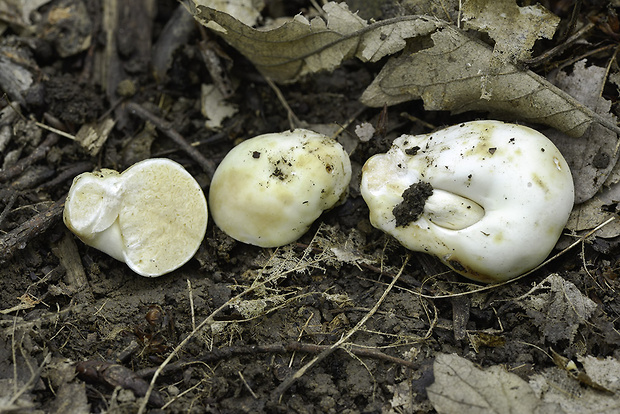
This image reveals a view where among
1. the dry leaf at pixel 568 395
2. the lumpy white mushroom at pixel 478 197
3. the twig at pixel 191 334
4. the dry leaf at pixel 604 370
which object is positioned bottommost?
the twig at pixel 191 334

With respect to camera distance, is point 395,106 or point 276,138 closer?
point 276,138

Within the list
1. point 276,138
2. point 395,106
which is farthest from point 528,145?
point 276,138

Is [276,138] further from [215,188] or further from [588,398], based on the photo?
[588,398]

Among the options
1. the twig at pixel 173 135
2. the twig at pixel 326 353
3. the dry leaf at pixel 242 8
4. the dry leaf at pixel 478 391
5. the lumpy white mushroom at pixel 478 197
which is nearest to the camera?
the dry leaf at pixel 478 391

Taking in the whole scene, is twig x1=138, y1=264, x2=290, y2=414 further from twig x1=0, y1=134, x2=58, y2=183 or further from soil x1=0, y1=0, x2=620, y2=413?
twig x1=0, y1=134, x2=58, y2=183

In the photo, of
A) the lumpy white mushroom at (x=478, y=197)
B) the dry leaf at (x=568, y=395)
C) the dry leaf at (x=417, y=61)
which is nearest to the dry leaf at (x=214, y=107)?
the dry leaf at (x=417, y=61)

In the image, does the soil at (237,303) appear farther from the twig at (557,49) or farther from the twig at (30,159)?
the twig at (557,49)

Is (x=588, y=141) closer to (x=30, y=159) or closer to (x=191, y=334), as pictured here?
(x=191, y=334)

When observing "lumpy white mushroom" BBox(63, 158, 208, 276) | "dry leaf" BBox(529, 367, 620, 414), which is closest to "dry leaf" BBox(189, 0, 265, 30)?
"lumpy white mushroom" BBox(63, 158, 208, 276)
